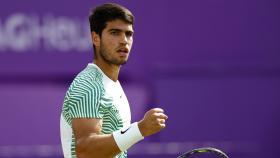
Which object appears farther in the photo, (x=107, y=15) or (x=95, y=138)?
(x=107, y=15)

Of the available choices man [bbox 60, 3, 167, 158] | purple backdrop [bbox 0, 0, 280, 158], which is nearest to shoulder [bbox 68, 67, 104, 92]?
man [bbox 60, 3, 167, 158]

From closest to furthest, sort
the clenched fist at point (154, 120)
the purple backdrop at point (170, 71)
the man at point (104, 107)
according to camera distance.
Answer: the clenched fist at point (154, 120) < the man at point (104, 107) < the purple backdrop at point (170, 71)

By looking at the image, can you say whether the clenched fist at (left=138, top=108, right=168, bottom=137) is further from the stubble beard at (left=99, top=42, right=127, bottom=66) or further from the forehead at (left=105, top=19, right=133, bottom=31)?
the forehead at (left=105, top=19, right=133, bottom=31)

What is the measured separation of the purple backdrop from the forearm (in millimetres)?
3696

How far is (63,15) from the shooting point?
320 inches

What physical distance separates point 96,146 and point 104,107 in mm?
254

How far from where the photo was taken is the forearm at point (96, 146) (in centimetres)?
429

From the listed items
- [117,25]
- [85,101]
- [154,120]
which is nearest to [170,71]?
[117,25]

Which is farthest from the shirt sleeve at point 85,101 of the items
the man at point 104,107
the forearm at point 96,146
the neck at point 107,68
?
the neck at point 107,68

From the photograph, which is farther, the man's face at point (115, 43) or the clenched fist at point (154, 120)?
the man's face at point (115, 43)

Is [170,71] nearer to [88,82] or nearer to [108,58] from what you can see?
[108,58]

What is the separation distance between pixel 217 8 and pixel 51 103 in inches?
70.3

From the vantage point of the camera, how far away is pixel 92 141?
429cm

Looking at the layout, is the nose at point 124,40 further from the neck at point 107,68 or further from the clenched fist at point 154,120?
the clenched fist at point 154,120
